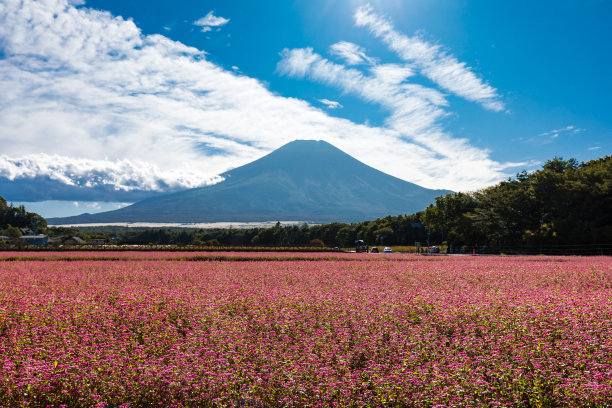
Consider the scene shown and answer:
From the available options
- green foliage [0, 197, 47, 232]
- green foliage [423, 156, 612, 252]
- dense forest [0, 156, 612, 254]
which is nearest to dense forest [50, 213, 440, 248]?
dense forest [0, 156, 612, 254]

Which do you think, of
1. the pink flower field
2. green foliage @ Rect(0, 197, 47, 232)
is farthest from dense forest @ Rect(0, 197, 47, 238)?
the pink flower field

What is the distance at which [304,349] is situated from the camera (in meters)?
7.17

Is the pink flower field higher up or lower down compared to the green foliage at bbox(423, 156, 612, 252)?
lower down

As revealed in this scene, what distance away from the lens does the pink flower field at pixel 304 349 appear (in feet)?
18.3

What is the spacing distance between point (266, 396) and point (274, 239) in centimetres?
9788

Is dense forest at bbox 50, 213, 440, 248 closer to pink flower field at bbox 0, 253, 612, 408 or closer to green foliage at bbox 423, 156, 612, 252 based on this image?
green foliage at bbox 423, 156, 612, 252

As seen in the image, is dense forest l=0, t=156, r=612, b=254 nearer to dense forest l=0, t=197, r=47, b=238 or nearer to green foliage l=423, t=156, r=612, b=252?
green foliage l=423, t=156, r=612, b=252

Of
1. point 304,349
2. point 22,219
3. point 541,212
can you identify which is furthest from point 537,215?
point 22,219

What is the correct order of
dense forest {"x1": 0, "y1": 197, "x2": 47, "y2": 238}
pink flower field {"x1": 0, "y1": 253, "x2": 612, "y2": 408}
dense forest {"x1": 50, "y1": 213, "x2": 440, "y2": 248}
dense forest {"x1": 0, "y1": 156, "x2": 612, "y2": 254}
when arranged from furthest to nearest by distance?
dense forest {"x1": 0, "y1": 197, "x2": 47, "y2": 238} → dense forest {"x1": 50, "y1": 213, "x2": 440, "y2": 248} → dense forest {"x1": 0, "y1": 156, "x2": 612, "y2": 254} → pink flower field {"x1": 0, "y1": 253, "x2": 612, "y2": 408}

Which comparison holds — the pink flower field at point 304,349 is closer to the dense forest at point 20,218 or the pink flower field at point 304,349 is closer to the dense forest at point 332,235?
the dense forest at point 332,235

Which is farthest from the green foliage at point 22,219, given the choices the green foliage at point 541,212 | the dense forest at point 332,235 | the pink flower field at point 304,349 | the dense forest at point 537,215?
the pink flower field at point 304,349

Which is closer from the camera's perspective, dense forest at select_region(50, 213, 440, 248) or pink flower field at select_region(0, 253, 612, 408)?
pink flower field at select_region(0, 253, 612, 408)

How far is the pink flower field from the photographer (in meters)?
5.58

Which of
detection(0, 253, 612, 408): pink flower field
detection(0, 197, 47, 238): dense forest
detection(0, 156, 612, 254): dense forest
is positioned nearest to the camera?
detection(0, 253, 612, 408): pink flower field
